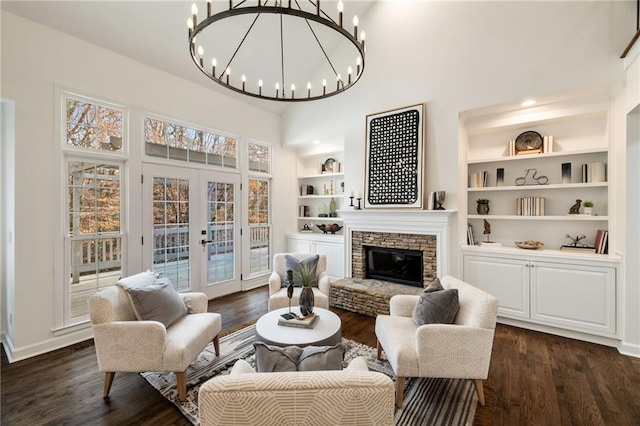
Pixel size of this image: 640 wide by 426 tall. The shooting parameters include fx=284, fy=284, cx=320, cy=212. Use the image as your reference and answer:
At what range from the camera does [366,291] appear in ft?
12.6

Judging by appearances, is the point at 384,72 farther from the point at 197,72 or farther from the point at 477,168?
the point at 197,72

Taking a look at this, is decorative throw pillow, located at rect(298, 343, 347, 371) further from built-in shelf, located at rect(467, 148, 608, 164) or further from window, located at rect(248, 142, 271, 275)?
window, located at rect(248, 142, 271, 275)

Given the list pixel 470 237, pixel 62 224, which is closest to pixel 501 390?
pixel 470 237

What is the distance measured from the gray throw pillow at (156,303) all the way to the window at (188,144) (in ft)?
7.35

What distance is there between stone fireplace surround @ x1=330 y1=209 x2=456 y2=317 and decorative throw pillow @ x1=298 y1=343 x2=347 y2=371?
246 centimetres

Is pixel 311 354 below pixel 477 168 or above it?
below

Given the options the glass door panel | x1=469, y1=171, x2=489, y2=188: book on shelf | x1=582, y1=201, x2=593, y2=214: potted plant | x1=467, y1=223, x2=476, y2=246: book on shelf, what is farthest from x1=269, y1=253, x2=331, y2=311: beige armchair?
x1=582, y1=201, x2=593, y2=214: potted plant

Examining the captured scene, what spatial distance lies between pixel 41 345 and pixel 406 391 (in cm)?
351

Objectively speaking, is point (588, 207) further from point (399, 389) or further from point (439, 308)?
point (399, 389)

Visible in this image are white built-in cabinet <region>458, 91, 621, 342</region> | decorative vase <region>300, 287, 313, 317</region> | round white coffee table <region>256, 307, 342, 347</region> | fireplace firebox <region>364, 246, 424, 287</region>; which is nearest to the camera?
round white coffee table <region>256, 307, 342, 347</region>

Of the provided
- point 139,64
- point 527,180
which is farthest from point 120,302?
point 527,180

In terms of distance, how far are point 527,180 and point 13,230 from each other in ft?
19.0

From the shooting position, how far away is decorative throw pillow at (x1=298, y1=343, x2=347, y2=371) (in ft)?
4.29

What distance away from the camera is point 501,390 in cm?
221
